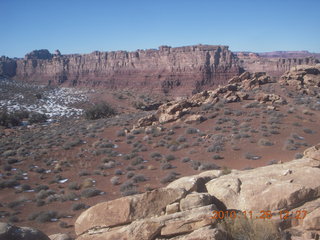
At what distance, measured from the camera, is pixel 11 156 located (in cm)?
1761

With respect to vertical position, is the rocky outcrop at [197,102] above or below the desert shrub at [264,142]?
above

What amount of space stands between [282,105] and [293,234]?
21.5 meters

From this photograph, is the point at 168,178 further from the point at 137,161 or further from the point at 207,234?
the point at 207,234

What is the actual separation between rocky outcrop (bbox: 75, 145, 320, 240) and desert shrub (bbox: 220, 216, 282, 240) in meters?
0.03

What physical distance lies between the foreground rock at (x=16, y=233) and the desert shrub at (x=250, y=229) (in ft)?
10.8

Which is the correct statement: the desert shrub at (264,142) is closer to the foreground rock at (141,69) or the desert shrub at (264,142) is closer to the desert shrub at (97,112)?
the desert shrub at (97,112)

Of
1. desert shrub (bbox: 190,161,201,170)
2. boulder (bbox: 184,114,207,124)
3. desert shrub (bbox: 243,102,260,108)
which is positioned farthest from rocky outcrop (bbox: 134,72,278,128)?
desert shrub (bbox: 190,161,201,170)

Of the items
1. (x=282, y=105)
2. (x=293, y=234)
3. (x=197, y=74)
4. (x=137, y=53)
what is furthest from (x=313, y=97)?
(x=137, y=53)

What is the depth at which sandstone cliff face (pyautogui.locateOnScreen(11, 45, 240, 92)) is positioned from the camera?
73.8 meters

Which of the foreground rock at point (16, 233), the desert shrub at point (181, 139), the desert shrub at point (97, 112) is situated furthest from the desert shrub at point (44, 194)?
the desert shrub at point (97, 112)

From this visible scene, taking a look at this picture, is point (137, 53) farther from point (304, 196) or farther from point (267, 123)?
point (304, 196)

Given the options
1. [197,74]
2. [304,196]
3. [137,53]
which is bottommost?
[304,196]

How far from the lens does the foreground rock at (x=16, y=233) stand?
13.2 feet

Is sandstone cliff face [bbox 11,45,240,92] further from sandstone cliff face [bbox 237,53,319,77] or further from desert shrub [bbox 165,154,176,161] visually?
desert shrub [bbox 165,154,176,161]
